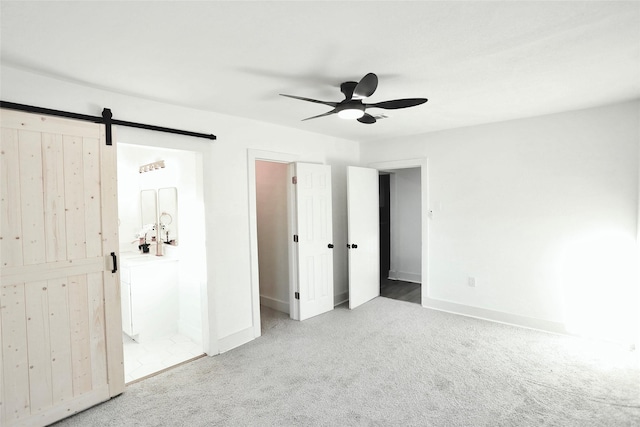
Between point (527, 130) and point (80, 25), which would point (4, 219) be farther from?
point (527, 130)

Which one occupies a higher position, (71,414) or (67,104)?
(67,104)

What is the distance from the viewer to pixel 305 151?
4.38 meters

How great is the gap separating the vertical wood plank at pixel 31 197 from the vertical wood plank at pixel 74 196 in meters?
0.15

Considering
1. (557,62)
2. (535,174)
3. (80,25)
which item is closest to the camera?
(80,25)

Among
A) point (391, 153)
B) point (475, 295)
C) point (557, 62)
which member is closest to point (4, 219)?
point (557, 62)

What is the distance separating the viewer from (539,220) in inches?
149

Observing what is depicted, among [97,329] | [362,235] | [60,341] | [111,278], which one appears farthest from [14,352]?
[362,235]

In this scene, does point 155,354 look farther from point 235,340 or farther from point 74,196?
point 74,196

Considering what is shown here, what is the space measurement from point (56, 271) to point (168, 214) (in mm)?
1719

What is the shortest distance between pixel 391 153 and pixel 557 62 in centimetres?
272

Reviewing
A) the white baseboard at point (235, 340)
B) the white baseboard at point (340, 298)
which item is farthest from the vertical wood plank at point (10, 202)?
the white baseboard at point (340, 298)

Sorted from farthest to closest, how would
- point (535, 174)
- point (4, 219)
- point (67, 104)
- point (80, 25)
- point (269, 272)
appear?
1. point (269, 272)
2. point (535, 174)
3. point (67, 104)
4. point (4, 219)
5. point (80, 25)

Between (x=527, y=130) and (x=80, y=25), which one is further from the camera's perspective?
(x=527, y=130)

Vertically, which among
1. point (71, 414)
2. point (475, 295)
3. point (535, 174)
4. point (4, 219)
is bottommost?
point (71, 414)
